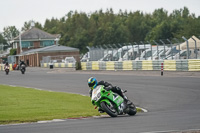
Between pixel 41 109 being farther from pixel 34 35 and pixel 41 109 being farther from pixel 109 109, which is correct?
pixel 34 35

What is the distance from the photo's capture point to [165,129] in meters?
10.1

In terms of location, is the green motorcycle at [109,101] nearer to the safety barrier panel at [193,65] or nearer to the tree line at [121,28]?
the safety barrier panel at [193,65]

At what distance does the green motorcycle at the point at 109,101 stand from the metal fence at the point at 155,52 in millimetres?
20542

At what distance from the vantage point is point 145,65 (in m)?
40.8

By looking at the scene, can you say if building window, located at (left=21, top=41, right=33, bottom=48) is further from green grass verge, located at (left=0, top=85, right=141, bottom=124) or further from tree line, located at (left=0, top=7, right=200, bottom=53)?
green grass verge, located at (left=0, top=85, right=141, bottom=124)

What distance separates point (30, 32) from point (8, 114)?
102 metres

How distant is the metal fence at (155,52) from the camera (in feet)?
123

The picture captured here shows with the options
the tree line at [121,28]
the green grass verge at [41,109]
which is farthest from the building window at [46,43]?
the green grass verge at [41,109]

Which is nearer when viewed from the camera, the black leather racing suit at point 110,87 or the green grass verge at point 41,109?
the black leather racing suit at point 110,87

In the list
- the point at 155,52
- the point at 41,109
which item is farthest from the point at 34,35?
the point at 41,109

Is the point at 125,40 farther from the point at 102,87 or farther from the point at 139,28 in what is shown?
the point at 102,87

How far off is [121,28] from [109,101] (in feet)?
374

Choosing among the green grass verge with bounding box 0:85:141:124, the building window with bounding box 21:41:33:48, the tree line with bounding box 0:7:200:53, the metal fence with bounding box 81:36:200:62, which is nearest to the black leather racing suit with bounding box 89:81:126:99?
the green grass verge with bounding box 0:85:141:124

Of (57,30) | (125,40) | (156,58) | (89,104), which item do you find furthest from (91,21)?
(89,104)
